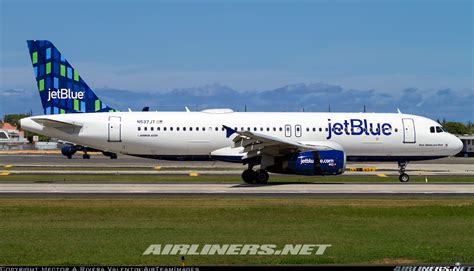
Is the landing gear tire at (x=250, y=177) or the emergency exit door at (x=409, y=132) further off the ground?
the emergency exit door at (x=409, y=132)

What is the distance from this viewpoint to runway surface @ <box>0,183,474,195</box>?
106ft

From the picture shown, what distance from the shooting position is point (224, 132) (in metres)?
42.2

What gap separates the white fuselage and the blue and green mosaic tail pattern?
13.8ft

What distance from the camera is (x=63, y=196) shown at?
29969 mm

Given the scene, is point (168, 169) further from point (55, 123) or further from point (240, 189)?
point (240, 189)

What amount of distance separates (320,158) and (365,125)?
22.7 feet

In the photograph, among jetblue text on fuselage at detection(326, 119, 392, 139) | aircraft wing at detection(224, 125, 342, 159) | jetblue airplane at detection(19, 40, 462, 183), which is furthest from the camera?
jetblue text on fuselage at detection(326, 119, 392, 139)

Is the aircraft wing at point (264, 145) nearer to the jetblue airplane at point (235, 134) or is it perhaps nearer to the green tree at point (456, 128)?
the jetblue airplane at point (235, 134)

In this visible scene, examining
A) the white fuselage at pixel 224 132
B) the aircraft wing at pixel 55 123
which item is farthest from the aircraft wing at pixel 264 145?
the aircraft wing at pixel 55 123

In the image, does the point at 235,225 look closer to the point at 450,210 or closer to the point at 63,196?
the point at 450,210

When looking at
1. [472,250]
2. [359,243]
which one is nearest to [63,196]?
[359,243]

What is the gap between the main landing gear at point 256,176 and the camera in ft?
128

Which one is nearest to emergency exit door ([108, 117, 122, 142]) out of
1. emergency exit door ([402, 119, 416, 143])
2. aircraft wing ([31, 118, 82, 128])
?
aircraft wing ([31, 118, 82, 128])

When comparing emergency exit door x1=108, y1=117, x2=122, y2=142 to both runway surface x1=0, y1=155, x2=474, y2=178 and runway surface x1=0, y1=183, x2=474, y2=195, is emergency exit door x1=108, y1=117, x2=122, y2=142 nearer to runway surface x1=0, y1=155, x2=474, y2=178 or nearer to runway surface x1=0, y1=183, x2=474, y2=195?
runway surface x1=0, y1=155, x2=474, y2=178
